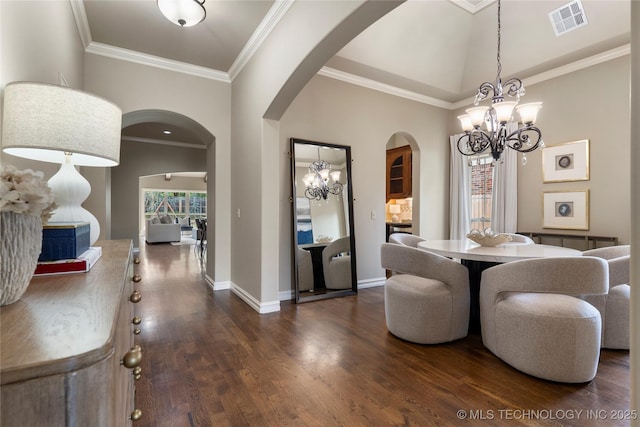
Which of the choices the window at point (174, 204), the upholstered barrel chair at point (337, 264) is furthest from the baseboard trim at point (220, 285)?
the window at point (174, 204)

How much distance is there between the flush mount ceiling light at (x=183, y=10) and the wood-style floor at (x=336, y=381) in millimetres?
2681

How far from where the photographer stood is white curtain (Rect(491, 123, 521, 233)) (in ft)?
14.6

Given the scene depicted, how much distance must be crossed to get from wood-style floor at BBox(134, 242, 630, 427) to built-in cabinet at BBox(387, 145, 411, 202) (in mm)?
3952

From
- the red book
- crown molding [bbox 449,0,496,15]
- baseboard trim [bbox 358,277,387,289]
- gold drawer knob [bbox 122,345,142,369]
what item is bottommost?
baseboard trim [bbox 358,277,387,289]

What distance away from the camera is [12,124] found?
3.80 feet

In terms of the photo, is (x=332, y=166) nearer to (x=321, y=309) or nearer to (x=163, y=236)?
(x=321, y=309)

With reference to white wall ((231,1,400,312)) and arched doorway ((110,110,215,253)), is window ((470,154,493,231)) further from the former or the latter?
arched doorway ((110,110,215,253))

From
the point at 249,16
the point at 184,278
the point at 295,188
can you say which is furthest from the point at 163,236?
the point at 249,16

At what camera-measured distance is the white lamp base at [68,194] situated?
1.37m

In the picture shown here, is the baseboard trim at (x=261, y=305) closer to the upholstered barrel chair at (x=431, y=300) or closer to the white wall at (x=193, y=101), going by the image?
the white wall at (x=193, y=101)

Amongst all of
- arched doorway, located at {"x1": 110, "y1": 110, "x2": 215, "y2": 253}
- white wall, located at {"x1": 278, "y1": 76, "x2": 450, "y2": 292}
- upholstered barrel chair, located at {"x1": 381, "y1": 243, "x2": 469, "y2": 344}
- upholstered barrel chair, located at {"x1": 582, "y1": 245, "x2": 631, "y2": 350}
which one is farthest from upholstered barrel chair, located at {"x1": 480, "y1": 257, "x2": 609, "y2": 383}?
arched doorway, located at {"x1": 110, "y1": 110, "x2": 215, "y2": 253}

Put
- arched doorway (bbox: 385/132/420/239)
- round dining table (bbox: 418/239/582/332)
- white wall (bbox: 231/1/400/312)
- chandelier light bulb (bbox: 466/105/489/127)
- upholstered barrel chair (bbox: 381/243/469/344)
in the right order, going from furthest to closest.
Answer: arched doorway (bbox: 385/132/420/239), chandelier light bulb (bbox: 466/105/489/127), upholstered barrel chair (bbox: 381/243/469/344), round dining table (bbox: 418/239/582/332), white wall (bbox: 231/1/400/312)

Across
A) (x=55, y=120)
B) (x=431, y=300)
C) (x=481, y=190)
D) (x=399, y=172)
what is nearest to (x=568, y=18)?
(x=481, y=190)

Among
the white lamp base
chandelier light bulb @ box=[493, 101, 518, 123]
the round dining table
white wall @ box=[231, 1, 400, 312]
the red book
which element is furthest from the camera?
chandelier light bulb @ box=[493, 101, 518, 123]
